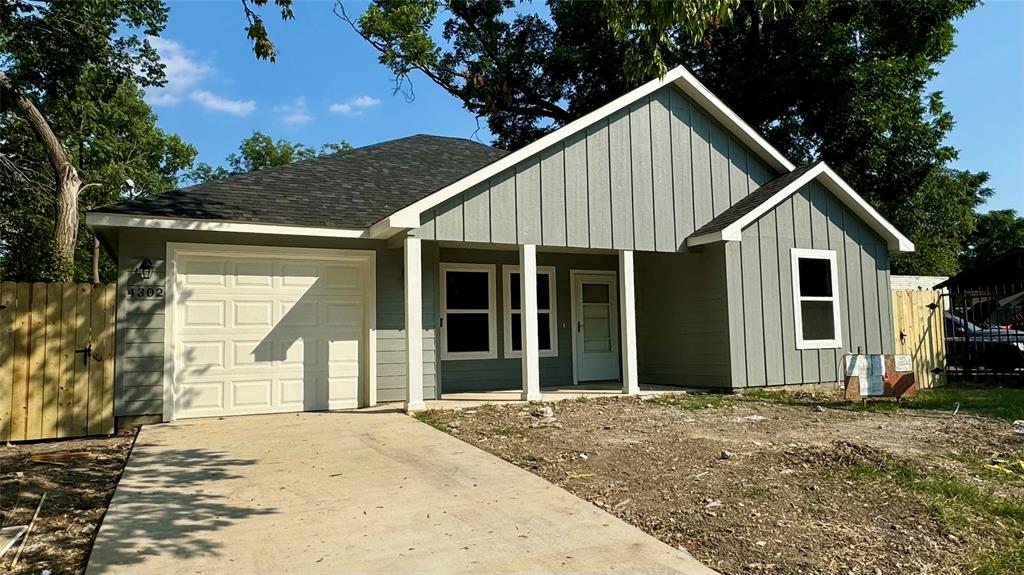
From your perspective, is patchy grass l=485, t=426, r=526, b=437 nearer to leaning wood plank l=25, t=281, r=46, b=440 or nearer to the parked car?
leaning wood plank l=25, t=281, r=46, b=440

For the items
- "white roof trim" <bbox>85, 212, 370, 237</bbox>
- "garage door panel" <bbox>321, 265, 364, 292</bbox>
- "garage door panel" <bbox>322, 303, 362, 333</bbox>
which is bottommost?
"garage door panel" <bbox>322, 303, 362, 333</bbox>

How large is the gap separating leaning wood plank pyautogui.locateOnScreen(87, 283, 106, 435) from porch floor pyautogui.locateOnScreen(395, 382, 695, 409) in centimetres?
392

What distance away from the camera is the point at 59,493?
4871 millimetres

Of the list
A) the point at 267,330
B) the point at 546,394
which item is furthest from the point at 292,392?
the point at 546,394

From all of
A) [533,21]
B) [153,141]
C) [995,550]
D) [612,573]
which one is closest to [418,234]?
[612,573]

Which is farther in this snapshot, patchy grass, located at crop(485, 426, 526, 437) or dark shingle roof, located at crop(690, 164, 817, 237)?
dark shingle roof, located at crop(690, 164, 817, 237)

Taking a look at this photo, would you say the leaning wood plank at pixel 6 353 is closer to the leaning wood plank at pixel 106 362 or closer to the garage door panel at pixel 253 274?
the leaning wood plank at pixel 106 362

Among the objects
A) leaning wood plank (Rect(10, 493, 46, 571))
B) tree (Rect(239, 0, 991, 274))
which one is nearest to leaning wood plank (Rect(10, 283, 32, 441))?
leaning wood plank (Rect(10, 493, 46, 571))

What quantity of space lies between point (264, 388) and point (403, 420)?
2230 mm

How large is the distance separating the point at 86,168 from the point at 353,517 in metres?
24.1

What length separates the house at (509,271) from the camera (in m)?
8.11

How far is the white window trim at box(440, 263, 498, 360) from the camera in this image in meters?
10.4

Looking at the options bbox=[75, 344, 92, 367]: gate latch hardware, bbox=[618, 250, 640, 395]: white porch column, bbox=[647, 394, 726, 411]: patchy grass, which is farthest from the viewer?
bbox=[618, 250, 640, 395]: white porch column

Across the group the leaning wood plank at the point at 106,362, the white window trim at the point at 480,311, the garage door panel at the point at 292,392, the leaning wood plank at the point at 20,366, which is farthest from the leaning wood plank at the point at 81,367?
the white window trim at the point at 480,311
